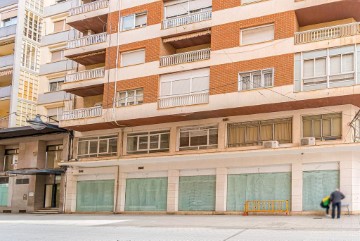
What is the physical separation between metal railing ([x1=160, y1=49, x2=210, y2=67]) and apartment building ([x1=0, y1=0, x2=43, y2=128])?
48.0 ft

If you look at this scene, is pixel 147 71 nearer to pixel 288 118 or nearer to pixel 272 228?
pixel 288 118

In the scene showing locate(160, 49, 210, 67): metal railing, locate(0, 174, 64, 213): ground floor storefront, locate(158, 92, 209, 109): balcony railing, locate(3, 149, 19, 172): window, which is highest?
locate(160, 49, 210, 67): metal railing

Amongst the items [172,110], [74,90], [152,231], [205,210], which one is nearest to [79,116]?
[74,90]

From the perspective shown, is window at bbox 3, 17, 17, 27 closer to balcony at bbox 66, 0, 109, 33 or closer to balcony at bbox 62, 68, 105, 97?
balcony at bbox 66, 0, 109, 33

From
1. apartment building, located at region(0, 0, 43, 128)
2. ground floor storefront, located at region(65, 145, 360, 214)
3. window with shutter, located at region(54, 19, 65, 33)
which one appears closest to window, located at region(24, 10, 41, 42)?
apartment building, located at region(0, 0, 43, 128)

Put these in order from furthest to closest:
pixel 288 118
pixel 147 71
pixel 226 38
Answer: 1. pixel 147 71
2. pixel 226 38
3. pixel 288 118

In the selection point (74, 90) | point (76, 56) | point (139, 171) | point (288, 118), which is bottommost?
point (139, 171)

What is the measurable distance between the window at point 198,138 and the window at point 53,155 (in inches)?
460

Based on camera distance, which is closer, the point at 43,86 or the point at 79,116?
the point at 79,116

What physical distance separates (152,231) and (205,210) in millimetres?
10498

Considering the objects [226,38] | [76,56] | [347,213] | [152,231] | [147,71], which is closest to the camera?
[152,231]

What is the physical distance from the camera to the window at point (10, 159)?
124 feet

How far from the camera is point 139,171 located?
29.6 m

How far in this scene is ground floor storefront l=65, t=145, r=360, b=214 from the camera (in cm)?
2309
